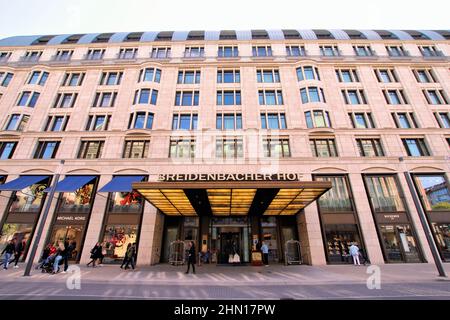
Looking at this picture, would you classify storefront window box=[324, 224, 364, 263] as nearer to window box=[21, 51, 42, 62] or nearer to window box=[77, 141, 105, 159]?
window box=[77, 141, 105, 159]

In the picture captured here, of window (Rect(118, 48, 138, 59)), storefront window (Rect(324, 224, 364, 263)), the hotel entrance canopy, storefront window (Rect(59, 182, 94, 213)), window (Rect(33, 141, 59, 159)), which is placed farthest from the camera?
window (Rect(118, 48, 138, 59))

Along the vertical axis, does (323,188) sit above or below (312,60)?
below

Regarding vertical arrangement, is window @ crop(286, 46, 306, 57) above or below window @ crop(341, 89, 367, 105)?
above

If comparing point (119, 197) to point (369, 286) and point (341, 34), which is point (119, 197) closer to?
point (369, 286)

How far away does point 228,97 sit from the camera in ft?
88.4

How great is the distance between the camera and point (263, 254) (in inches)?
747

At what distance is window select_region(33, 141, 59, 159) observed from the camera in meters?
23.6

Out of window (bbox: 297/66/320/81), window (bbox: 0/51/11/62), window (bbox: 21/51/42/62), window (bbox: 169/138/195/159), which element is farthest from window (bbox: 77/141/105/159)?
window (bbox: 297/66/320/81)

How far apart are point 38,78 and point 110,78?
896 cm

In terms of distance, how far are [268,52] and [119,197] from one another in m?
27.0

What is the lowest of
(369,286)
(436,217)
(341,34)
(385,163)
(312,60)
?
(369,286)

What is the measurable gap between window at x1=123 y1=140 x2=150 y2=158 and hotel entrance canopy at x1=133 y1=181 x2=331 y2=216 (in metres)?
6.96

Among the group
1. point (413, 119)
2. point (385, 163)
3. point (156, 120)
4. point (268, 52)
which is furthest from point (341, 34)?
point (156, 120)

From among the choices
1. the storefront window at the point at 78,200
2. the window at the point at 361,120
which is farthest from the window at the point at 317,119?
the storefront window at the point at 78,200
